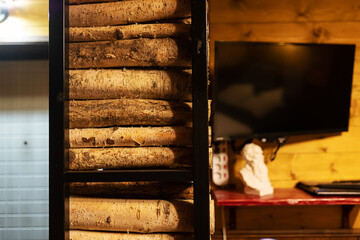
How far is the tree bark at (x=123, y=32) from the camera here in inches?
37.1

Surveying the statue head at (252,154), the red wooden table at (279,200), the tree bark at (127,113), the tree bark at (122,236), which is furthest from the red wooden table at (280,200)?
the tree bark at (127,113)

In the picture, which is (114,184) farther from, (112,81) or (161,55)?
(161,55)

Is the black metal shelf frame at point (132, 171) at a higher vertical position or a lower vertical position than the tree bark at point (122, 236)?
higher

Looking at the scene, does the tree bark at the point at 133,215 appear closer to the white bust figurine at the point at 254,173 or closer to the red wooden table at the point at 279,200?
the red wooden table at the point at 279,200

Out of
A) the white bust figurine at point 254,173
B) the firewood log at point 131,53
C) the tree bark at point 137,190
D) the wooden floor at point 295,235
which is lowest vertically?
the wooden floor at point 295,235

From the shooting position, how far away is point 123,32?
0.96 m

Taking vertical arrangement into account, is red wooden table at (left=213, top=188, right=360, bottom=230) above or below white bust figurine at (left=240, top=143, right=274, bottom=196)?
below

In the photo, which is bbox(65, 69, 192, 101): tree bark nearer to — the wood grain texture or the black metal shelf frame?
the black metal shelf frame

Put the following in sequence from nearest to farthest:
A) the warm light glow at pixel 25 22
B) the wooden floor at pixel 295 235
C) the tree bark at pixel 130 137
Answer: the tree bark at pixel 130 137 → the wooden floor at pixel 295 235 → the warm light glow at pixel 25 22

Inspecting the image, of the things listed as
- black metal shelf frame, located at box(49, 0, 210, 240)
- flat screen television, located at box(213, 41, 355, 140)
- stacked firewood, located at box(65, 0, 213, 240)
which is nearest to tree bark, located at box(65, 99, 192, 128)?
stacked firewood, located at box(65, 0, 213, 240)

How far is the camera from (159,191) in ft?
3.09

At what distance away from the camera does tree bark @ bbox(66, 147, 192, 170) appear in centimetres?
92

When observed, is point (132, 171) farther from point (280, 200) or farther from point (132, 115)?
point (280, 200)

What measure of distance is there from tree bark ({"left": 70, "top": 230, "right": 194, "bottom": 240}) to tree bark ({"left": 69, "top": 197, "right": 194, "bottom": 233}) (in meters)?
0.02
